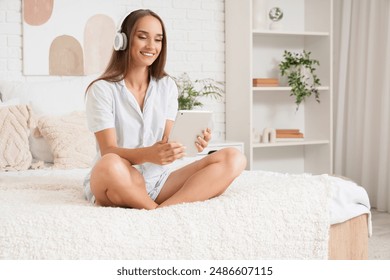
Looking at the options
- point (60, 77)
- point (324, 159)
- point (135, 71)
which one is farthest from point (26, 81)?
point (324, 159)

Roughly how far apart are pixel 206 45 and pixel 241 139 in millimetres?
741

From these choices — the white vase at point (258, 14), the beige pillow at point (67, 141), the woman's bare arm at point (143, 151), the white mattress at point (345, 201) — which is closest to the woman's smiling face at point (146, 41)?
the woman's bare arm at point (143, 151)

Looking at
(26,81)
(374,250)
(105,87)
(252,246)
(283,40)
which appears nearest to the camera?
(252,246)

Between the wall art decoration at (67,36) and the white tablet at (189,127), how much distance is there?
209cm

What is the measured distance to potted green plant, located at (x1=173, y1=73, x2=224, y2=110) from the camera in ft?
12.8

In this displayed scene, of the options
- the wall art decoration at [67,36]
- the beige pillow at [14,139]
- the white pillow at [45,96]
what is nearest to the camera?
the beige pillow at [14,139]

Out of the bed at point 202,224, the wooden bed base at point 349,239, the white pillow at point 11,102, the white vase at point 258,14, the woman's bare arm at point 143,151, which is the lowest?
the wooden bed base at point 349,239

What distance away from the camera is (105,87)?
205 cm

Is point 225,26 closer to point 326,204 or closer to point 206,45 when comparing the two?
point 206,45

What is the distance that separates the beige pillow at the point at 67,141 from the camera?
9.85 ft

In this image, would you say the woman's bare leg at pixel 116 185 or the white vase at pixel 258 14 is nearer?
the woman's bare leg at pixel 116 185

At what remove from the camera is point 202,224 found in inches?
66.7

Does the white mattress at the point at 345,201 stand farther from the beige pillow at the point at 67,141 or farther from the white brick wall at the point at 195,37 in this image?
the white brick wall at the point at 195,37

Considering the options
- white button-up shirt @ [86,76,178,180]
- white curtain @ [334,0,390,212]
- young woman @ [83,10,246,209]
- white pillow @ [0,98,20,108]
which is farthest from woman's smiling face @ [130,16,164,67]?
white curtain @ [334,0,390,212]
